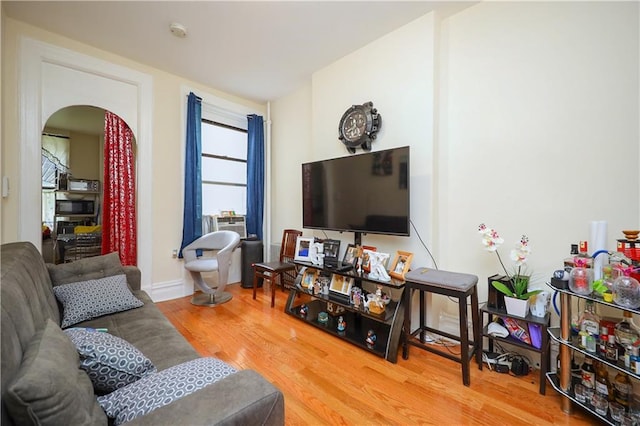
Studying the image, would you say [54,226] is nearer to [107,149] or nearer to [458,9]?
[107,149]

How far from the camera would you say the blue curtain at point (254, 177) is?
3.97 metres

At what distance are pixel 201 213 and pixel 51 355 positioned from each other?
2.86m

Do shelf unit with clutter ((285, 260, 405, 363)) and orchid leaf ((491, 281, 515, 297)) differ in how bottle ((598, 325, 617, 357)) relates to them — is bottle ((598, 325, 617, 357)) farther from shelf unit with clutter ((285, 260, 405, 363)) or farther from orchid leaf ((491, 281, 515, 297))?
shelf unit with clutter ((285, 260, 405, 363))

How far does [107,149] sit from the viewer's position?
116 inches

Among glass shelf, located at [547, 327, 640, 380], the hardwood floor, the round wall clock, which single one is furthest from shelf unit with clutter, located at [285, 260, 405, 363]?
the round wall clock

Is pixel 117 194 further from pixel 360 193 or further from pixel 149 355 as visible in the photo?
pixel 360 193

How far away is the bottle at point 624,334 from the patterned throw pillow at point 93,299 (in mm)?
2876

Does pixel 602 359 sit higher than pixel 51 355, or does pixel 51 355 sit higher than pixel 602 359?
pixel 51 355

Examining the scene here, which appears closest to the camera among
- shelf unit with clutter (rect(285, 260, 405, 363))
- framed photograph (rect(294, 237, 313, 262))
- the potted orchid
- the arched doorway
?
the potted orchid

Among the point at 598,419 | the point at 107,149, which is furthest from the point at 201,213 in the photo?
the point at 598,419

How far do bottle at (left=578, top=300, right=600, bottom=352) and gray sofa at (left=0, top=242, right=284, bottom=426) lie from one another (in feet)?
5.54

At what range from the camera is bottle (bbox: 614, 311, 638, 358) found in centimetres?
130

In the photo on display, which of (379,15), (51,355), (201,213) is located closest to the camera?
(51,355)

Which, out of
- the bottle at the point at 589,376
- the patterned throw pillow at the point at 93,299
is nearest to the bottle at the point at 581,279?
the bottle at the point at 589,376
